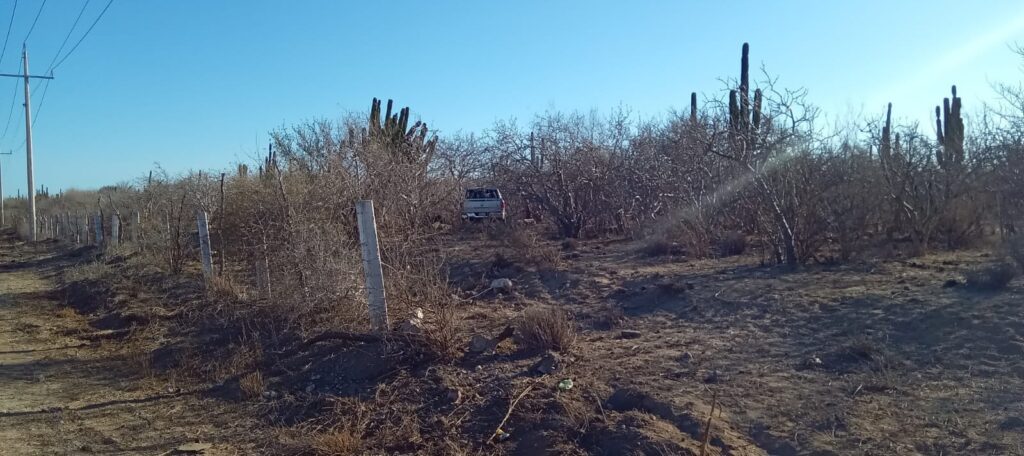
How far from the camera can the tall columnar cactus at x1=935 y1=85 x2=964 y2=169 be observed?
1376 cm

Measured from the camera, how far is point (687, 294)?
9586 mm

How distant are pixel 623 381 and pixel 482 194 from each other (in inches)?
809

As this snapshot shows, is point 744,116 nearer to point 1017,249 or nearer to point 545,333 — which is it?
point 1017,249

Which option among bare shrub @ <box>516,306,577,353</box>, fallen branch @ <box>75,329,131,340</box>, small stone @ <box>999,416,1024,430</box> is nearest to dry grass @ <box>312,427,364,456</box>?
bare shrub @ <box>516,306,577,353</box>

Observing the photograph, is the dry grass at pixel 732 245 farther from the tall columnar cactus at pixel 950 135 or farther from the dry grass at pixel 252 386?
the dry grass at pixel 252 386

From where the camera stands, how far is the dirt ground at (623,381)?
5.24 meters

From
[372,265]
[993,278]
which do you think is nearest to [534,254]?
[372,265]

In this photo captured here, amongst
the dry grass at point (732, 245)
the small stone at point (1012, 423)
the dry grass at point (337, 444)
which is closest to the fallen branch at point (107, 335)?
the dry grass at point (337, 444)

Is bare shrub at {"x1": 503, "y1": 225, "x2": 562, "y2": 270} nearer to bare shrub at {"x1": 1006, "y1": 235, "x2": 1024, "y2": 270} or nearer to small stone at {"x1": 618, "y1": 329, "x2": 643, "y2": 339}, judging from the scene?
small stone at {"x1": 618, "y1": 329, "x2": 643, "y2": 339}

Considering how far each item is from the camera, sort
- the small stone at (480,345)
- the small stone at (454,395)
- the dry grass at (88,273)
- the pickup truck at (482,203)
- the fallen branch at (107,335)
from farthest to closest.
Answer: the pickup truck at (482,203) < the dry grass at (88,273) < the fallen branch at (107,335) < the small stone at (480,345) < the small stone at (454,395)

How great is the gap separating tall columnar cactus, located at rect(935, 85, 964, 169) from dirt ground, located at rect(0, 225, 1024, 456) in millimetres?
3476

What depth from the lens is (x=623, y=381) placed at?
20.3ft

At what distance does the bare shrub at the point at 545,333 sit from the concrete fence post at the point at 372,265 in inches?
59.8

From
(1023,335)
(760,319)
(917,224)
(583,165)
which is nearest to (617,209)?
(583,165)
